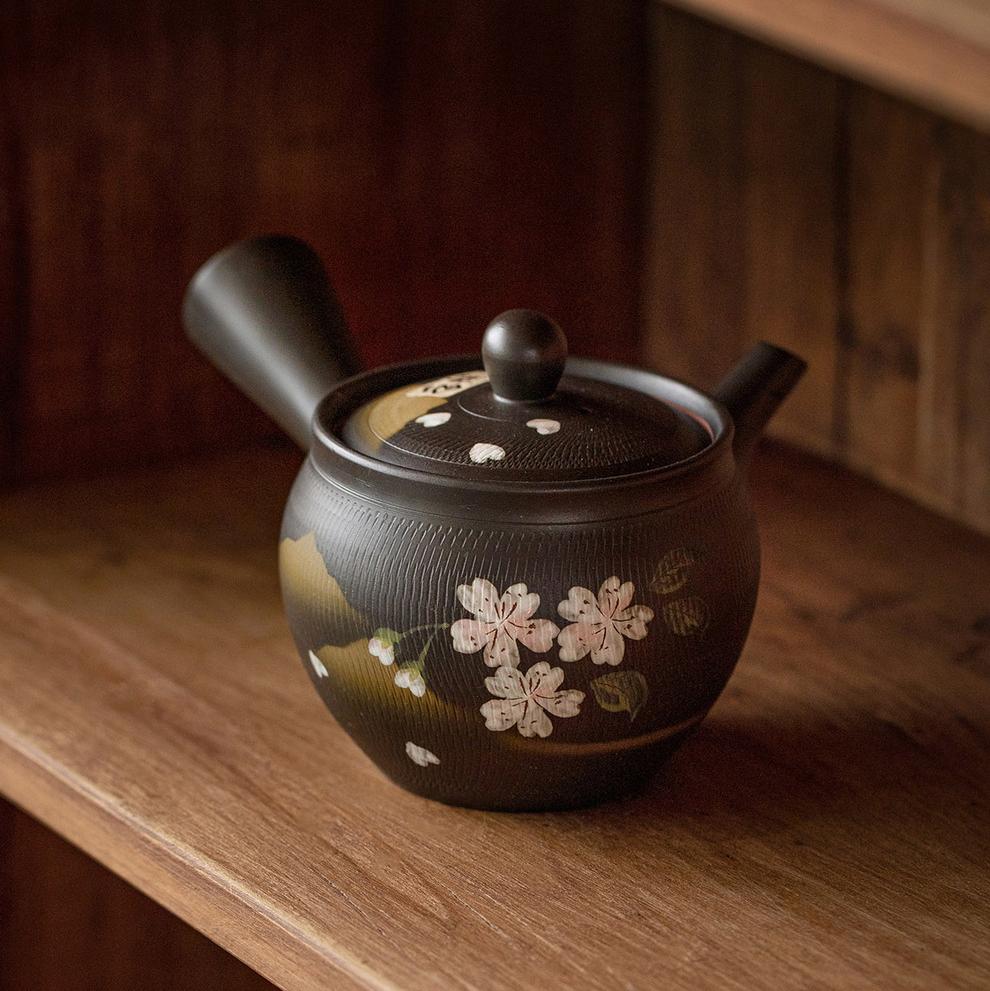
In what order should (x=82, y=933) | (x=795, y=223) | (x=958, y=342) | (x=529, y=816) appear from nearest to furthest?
(x=529, y=816) < (x=82, y=933) < (x=958, y=342) < (x=795, y=223)

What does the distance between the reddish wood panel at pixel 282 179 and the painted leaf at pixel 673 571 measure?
0.65 meters

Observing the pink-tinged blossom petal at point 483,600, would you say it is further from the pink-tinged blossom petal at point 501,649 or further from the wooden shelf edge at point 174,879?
the wooden shelf edge at point 174,879

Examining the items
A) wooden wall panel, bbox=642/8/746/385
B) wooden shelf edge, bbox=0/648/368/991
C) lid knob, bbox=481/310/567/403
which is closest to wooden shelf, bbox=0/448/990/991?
wooden shelf edge, bbox=0/648/368/991

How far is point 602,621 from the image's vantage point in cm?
66

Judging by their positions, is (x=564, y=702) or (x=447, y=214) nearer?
(x=564, y=702)

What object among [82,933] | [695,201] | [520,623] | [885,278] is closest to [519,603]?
[520,623]

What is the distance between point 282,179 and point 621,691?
0.69 m

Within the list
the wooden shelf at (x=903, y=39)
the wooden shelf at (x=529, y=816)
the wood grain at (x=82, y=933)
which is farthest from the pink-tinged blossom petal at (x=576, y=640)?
the wood grain at (x=82, y=933)

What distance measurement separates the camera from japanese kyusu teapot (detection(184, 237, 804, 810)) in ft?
2.15

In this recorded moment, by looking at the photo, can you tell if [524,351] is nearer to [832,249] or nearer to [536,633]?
[536,633]

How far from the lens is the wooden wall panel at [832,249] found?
115cm

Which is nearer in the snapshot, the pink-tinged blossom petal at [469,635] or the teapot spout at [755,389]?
the pink-tinged blossom petal at [469,635]

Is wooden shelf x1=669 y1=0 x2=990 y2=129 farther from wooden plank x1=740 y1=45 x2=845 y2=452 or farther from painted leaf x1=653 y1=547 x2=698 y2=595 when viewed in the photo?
wooden plank x1=740 y1=45 x2=845 y2=452

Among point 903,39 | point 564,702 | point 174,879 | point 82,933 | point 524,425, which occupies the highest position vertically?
point 903,39
